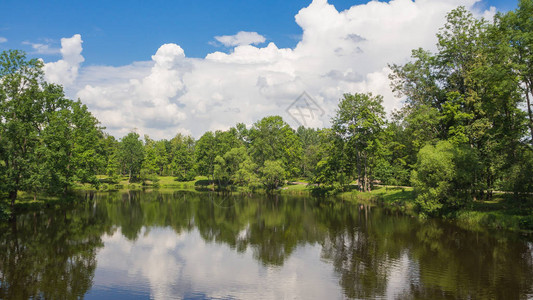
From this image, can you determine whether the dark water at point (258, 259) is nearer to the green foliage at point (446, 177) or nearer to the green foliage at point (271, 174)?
the green foliage at point (446, 177)

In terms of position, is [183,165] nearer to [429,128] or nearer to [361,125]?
[361,125]

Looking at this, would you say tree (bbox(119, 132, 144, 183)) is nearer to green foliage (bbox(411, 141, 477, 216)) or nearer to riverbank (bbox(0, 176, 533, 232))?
riverbank (bbox(0, 176, 533, 232))

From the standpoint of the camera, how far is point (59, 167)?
153 feet

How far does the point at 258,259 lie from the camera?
23.3 meters

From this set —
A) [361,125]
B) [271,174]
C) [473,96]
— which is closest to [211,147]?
[271,174]

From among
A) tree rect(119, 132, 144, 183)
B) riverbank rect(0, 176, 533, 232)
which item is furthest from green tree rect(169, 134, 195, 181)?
riverbank rect(0, 176, 533, 232)

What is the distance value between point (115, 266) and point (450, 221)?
3276 centimetres

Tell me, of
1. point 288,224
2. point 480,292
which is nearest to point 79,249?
point 288,224

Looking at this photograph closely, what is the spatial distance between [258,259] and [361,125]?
43.5m

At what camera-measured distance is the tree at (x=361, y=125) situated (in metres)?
60.9

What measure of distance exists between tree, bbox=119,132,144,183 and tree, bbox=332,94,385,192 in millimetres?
61554

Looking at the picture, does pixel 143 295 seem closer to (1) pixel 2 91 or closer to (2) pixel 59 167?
(1) pixel 2 91

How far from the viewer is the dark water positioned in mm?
17141

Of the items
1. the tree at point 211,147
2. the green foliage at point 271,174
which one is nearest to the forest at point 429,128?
the green foliage at point 271,174
